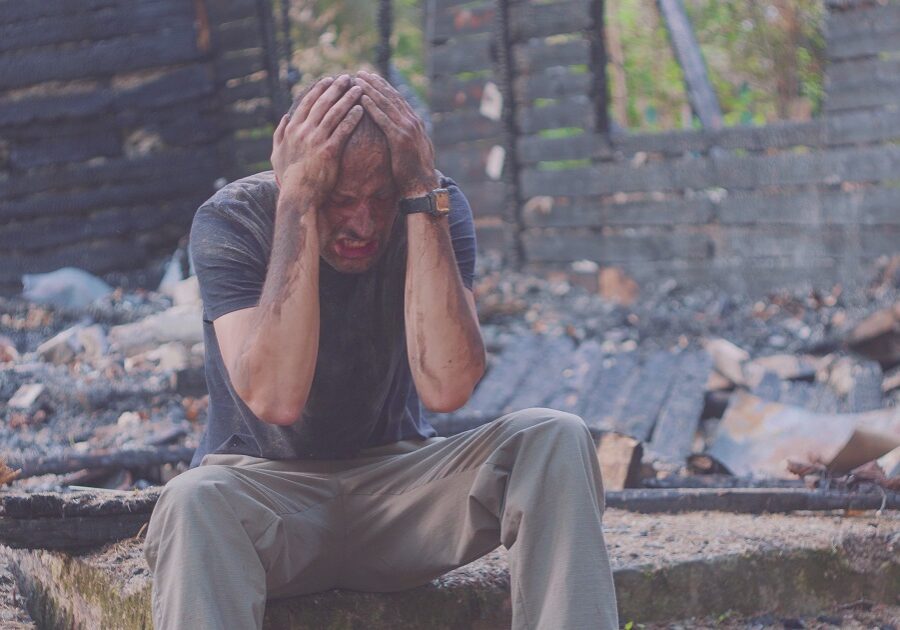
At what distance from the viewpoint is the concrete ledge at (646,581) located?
2.93 m

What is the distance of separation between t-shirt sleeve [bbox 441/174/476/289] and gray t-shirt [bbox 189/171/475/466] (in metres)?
0.10

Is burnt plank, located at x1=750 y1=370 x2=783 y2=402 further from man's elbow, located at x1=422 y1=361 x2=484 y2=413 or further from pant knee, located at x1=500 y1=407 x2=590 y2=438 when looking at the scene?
pant knee, located at x1=500 y1=407 x2=590 y2=438

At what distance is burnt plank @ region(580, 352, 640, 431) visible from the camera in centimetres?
630

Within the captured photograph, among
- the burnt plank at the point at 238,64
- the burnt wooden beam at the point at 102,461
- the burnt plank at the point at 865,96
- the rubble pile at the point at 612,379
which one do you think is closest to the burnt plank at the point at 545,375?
the rubble pile at the point at 612,379

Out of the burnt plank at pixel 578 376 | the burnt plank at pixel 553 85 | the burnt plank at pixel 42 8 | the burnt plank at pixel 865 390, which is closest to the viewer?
the burnt plank at pixel 865 390

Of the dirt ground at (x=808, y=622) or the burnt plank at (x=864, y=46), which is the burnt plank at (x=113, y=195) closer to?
the burnt plank at (x=864, y=46)

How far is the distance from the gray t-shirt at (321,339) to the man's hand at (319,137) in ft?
0.56

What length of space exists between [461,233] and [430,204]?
256 mm

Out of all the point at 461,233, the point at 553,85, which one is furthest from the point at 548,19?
the point at 461,233

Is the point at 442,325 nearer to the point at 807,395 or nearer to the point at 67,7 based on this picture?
the point at 807,395

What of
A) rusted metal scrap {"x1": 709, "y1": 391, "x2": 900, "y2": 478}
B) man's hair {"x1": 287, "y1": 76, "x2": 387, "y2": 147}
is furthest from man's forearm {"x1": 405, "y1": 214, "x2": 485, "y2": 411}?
rusted metal scrap {"x1": 709, "y1": 391, "x2": 900, "y2": 478}

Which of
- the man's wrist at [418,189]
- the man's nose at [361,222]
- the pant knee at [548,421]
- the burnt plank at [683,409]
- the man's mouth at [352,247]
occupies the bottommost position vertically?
the burnt plank at [683,409]

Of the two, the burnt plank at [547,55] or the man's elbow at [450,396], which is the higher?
the burnt plank at [547,55]

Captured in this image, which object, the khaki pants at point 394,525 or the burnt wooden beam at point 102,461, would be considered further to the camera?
the burnt wooden beam at point 102,461
